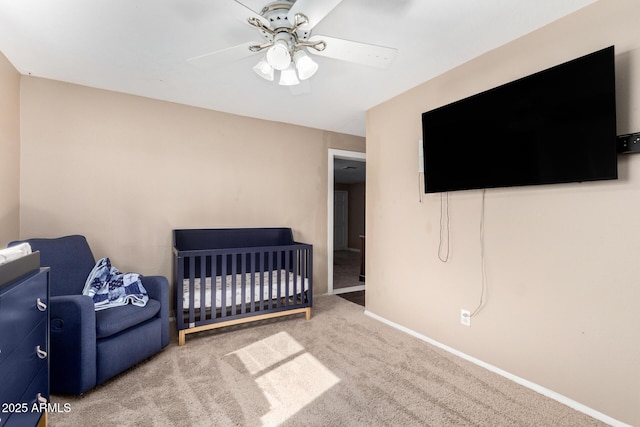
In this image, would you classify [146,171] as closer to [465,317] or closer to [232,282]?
[232,282]

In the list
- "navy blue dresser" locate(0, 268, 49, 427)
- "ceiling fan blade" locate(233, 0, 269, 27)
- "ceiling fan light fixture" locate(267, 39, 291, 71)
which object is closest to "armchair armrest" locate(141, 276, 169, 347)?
"navy blue dresser" locate(0, 268, 49, 427)

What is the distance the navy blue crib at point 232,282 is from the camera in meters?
2.61

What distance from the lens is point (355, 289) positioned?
448cm

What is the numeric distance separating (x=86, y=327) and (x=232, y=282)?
44.5 inches

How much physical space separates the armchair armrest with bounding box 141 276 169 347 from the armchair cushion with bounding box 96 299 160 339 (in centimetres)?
5

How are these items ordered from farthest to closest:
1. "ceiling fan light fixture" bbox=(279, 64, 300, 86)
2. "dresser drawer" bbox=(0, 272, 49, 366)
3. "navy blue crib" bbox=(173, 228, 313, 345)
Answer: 1. "navy blue crib" bbox=(173, 228, 313, 345)
2. "ceiling fan light fixture" bbox=(279, 64, 300, 86)
3. "dresser drawer" bbox=(0, 272, 49, 366)

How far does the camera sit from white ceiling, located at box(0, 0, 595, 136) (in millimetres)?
1715

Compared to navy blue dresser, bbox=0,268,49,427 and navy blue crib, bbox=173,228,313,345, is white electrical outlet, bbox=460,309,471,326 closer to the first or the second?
navy blue crib, bbox=173,228,313,345

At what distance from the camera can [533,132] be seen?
1.86 meters

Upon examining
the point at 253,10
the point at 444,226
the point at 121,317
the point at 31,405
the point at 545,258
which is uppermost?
the point at 253,10

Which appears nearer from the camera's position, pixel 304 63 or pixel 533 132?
pixel 304 63

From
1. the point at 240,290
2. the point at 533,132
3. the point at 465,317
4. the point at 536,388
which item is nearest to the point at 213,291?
the point at 240,290

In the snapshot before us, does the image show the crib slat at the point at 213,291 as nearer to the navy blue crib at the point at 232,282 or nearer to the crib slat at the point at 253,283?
the navy blue crib at the point at 232,282

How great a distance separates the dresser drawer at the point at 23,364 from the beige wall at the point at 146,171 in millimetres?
1712
